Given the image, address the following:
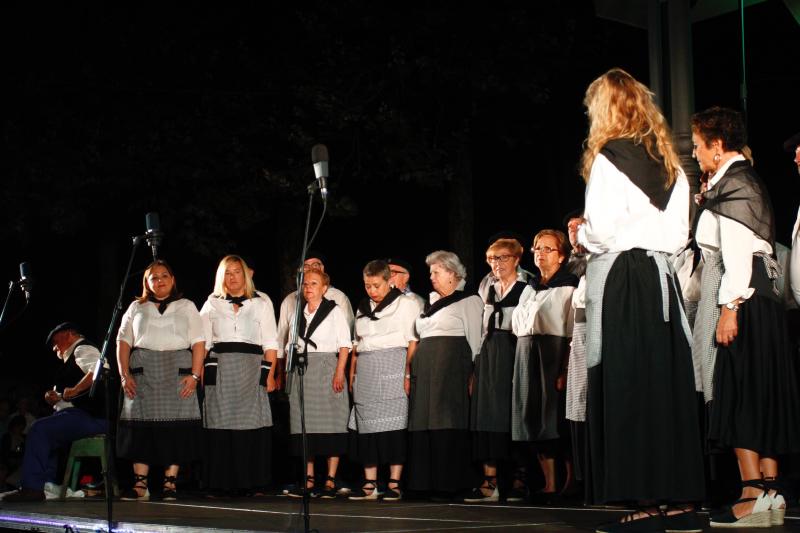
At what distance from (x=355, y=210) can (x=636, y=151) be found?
1045 cm

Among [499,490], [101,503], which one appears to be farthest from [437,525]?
[101,503]

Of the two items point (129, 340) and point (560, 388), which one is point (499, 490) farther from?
point (129, 340)

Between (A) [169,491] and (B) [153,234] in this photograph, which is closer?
(B) [153,234]

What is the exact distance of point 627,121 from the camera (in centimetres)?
470

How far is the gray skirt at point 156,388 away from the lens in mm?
8844

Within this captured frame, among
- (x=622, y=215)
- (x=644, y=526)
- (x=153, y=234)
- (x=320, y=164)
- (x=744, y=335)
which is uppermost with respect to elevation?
(x=320, y=164)

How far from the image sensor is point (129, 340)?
8.93 meters

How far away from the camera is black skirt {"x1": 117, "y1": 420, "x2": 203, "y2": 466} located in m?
8.81

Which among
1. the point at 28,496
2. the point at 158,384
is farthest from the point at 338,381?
the point at 28,496

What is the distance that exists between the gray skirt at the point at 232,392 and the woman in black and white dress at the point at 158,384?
4.8 inches

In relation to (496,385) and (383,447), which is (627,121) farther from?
(383,447)

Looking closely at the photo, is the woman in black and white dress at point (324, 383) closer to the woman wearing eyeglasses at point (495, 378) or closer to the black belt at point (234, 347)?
the black belt at point (234, 347)

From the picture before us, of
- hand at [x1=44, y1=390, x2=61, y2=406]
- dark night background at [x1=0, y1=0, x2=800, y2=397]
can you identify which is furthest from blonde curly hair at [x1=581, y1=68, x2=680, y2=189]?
dark night background at [x1=0, y1=0, x2=800, y2=397]

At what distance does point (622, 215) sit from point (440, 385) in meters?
3.79
